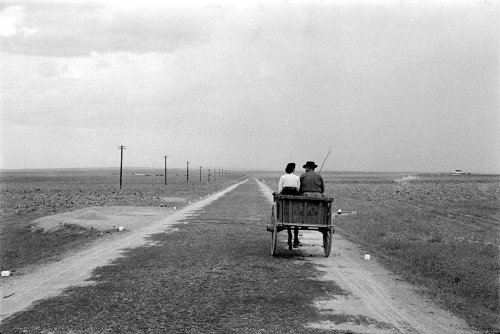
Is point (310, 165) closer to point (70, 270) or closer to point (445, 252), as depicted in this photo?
point (445, 252)

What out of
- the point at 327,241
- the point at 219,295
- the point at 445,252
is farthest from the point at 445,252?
the point at 219,295

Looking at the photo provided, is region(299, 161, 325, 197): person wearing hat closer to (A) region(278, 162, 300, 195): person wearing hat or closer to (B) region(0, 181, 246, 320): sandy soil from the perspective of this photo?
(A) region(278, 162, 300, 195): person wearing hat

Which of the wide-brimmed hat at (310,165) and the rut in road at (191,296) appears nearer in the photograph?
the rut in road at (191,296)

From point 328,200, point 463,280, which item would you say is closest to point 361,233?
point 328,200

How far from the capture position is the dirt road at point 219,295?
6.30 meters

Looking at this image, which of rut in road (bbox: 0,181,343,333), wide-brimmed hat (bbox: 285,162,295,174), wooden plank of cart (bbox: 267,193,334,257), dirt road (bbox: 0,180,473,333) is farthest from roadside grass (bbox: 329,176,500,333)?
wide-brimmed hat (bbox: 285,162,295,174)

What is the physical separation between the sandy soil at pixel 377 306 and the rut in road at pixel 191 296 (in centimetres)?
32

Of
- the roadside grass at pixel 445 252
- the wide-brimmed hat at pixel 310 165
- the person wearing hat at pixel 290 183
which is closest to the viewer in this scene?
the roadside grass at pixel 445 252

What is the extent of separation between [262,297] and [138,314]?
2.00m

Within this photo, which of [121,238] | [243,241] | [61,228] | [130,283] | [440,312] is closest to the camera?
[440,312]

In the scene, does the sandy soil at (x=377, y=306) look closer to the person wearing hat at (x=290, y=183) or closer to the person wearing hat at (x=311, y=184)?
the person wearing hat at (x=311, y=184)

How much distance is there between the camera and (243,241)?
1450 cm

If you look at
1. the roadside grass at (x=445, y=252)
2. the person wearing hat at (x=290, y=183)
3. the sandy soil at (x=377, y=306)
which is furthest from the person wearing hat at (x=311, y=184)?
the roadside grass at (x=445, y=252)

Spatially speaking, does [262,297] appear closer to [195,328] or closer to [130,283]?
[195,328]
